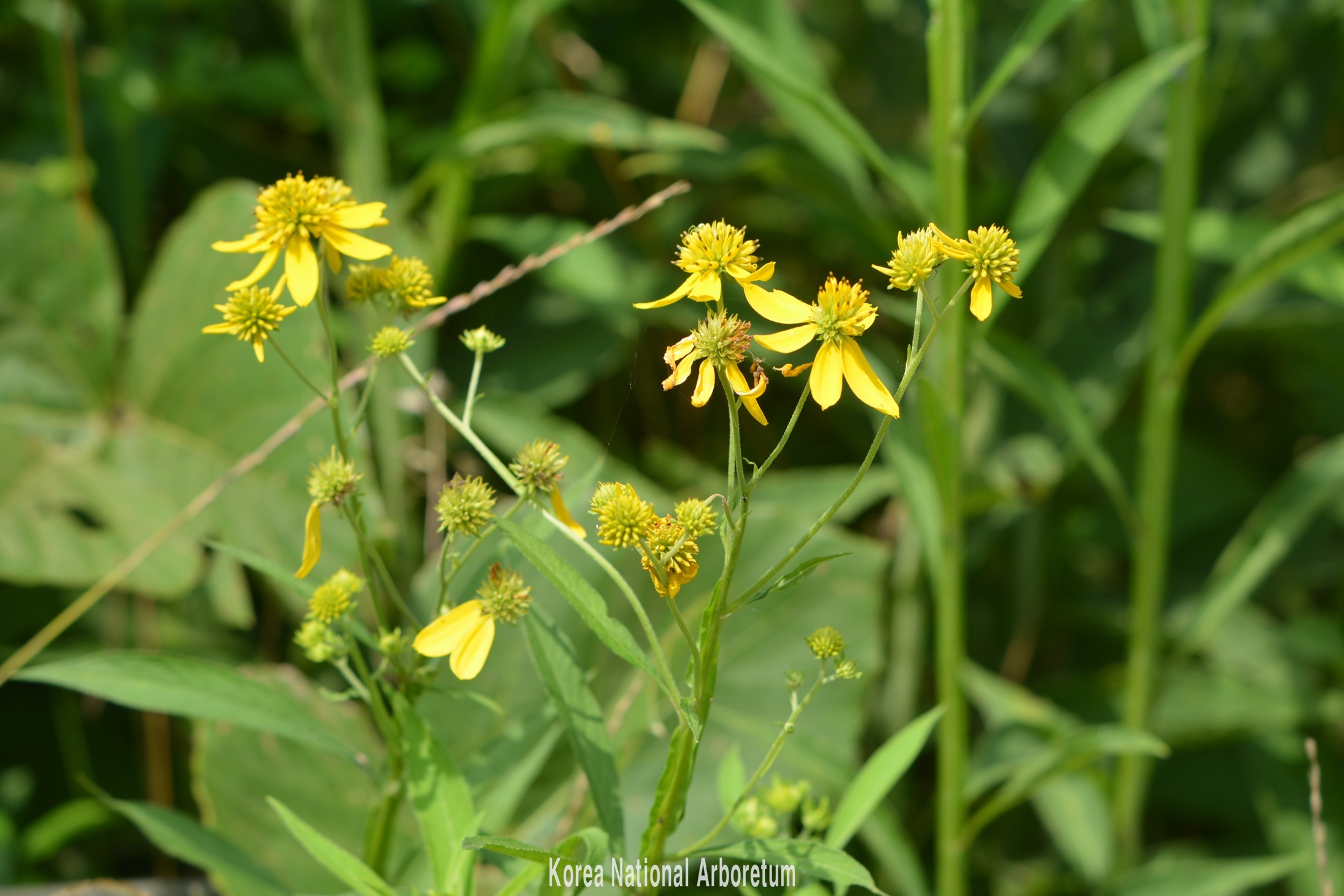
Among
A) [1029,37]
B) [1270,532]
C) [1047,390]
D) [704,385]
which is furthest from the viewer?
[1270,532]

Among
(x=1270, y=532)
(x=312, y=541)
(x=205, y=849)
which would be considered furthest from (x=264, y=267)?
(x=1270, y=532)

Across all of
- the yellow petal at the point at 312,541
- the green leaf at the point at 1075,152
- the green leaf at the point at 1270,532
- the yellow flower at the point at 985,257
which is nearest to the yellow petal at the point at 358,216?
the yellow petal at the point at 312,541

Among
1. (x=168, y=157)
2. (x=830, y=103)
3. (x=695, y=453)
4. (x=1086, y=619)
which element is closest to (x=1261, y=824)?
(x=1086, y=619)

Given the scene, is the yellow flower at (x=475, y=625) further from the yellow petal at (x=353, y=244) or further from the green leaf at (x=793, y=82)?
the green leaf at (x=793, y=82)

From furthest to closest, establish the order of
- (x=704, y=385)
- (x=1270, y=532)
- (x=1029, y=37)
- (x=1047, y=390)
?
(x=1270, y=532)
(x=1047, y=390)
(x=1029, y=37)
(x=704, y=385)

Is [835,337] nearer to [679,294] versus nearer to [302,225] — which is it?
[679,294]

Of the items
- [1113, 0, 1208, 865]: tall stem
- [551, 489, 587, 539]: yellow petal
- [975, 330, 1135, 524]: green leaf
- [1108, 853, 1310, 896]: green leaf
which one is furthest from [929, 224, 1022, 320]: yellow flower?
[1108, 853, 1310, 896]: green leaf
